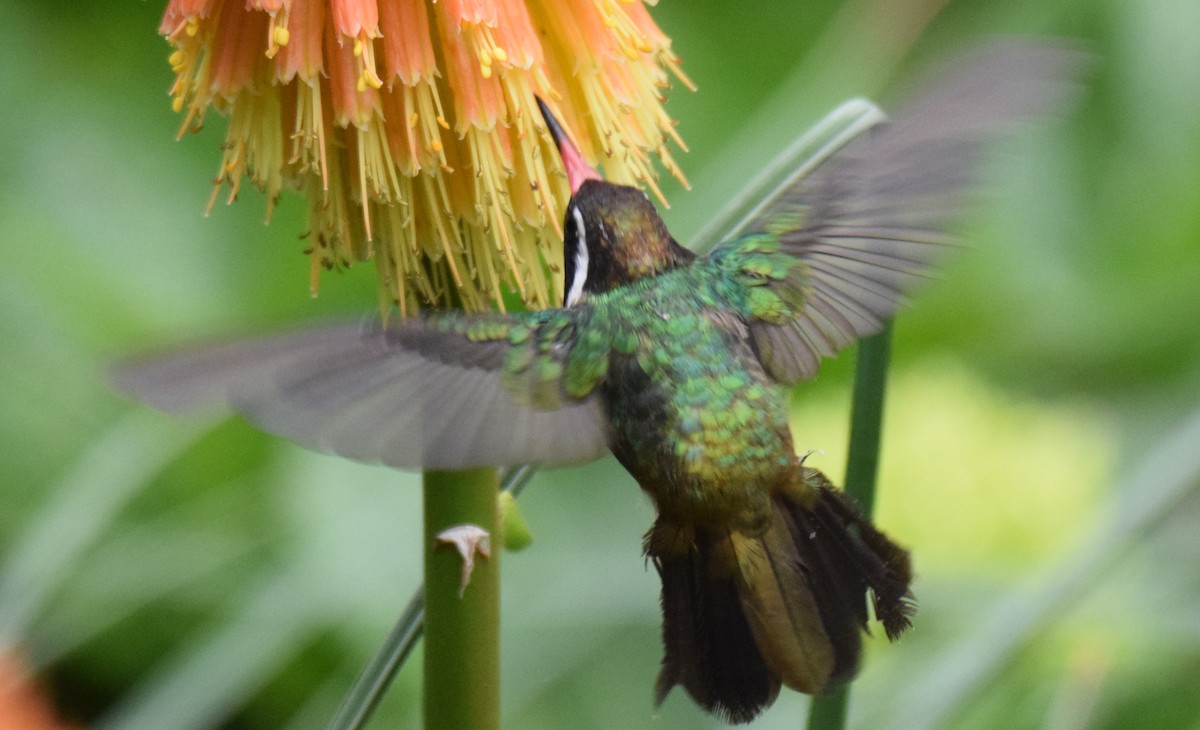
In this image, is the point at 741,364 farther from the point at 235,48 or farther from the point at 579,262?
the point at 235,48

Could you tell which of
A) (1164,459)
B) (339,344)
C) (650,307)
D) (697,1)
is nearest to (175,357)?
(339,344)

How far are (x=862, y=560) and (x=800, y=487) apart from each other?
6 cm

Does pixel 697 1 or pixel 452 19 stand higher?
pixel 697 1

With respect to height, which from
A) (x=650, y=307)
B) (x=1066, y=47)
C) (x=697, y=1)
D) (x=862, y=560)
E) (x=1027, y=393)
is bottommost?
(x=1027, y=393)

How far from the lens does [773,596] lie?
2.97 ft

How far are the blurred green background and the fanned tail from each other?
23 centimetres

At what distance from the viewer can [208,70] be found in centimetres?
83

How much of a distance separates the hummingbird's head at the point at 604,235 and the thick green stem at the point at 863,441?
0.18m

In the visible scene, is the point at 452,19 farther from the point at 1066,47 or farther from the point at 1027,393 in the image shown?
the point at 1027,393

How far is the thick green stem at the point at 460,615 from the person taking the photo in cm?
77

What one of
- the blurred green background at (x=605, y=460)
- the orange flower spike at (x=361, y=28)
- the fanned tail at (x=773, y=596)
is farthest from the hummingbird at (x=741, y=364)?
the blurred green background at (x=605, y=460)

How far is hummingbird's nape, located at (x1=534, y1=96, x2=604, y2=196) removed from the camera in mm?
842

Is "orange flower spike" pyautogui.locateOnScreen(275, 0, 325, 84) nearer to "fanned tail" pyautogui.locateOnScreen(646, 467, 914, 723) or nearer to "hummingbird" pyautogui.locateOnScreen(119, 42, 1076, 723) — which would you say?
"hummingbird" pyautogui.locateOnScreen(119, 42, 1076, 723)

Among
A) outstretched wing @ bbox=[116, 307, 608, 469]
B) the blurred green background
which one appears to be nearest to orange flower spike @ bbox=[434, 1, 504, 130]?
outstretched wing @ bbox=[116, 307, 608, 469]
